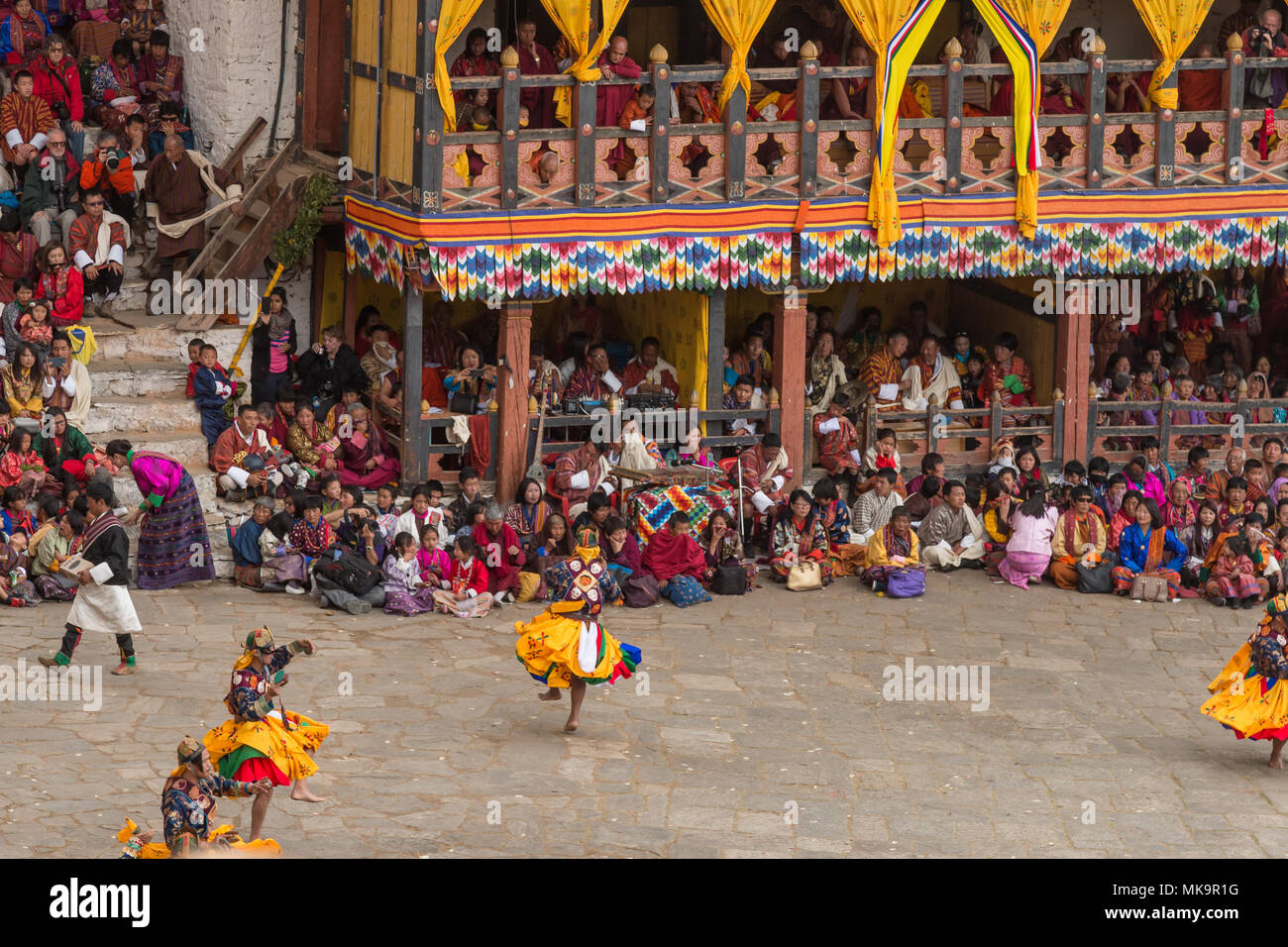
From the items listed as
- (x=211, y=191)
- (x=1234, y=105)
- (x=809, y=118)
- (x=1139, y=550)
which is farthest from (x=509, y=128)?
(x=1234, y=105)

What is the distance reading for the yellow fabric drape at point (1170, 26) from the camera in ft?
65.0

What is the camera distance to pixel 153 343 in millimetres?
19375

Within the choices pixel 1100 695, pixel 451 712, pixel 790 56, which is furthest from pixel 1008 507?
pixel 451 712

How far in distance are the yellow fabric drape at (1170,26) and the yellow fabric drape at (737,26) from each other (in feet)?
11.5

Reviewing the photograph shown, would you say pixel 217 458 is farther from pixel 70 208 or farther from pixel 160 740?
pixel 160 740

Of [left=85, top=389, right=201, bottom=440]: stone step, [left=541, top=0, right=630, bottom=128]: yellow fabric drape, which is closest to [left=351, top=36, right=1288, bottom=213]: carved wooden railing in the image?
[left=541, top=0, right=630, bottom=128]: yellow fabric drape

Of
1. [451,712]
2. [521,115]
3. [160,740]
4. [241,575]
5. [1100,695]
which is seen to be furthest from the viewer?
[521,115]

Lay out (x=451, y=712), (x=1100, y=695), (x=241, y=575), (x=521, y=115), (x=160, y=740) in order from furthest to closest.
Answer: (x=521, y=115) → (x=241, y=575) → (x=1100, y=695) → (x=451, y=712) → (x=160, y=740)

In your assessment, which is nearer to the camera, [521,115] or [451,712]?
[451,712]

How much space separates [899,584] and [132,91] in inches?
325

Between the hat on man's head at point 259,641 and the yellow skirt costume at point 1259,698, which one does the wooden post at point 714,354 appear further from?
the hat on man's head at point 259,641

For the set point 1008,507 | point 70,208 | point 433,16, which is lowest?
point 1008,507

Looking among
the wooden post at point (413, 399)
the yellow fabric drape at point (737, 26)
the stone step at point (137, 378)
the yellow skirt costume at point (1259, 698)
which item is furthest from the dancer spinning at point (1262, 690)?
the stone step at point (137, 378)

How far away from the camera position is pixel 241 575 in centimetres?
1780
